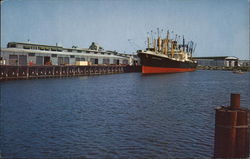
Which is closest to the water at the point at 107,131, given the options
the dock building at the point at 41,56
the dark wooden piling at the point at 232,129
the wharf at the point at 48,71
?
the dark wooden piling at the point at 232,129

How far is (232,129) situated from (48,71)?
247 feet

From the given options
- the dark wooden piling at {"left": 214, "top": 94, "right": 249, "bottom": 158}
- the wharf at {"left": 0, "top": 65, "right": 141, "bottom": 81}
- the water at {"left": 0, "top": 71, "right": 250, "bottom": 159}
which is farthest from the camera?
the wharf at {"left": 0, "top": 65, "right": 141, "bottom": 81}

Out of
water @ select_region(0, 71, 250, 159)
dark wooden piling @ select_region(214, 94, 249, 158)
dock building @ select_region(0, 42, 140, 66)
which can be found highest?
dock building @ select_region(0, 42, 140, 66)

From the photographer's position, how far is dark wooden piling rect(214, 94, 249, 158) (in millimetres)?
10179

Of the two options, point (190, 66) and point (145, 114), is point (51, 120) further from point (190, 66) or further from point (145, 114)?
point (190, 66)

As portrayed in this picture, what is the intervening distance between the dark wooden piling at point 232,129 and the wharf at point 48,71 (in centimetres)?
6055

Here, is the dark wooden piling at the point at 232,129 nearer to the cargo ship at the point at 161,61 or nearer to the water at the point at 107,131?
the water at the point at 107,131

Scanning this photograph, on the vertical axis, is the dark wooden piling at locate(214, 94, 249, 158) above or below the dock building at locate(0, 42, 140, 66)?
below

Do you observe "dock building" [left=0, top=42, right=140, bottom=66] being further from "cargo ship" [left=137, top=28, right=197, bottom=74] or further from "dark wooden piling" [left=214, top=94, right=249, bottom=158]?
"dark wooden piling" [left=214, top=94, right=249, bottom=158]

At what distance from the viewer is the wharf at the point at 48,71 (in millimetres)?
66250

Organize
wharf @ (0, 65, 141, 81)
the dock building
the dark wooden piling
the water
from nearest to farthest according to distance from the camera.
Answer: the dark wooden piling, the water, wharf @ (0, 65, 141, 81), the dock building

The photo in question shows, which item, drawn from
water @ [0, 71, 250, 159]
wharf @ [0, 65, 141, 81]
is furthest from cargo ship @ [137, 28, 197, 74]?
water @ [0, 71, 250, 159]

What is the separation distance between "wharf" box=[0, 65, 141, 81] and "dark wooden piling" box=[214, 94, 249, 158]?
6055 centimetres

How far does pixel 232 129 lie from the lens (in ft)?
33.6
